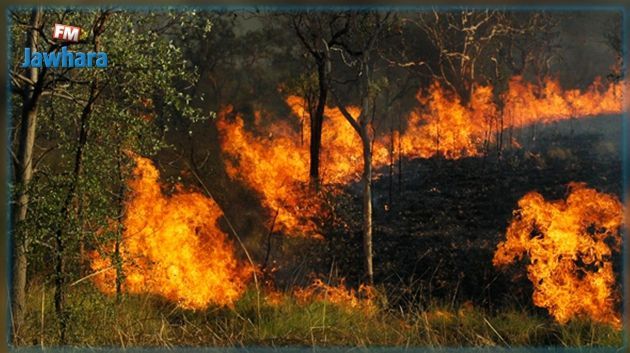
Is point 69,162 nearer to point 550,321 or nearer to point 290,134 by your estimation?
point 290,134

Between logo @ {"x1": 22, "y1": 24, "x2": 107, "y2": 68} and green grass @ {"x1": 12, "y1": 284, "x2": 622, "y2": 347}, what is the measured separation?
2.64 metres

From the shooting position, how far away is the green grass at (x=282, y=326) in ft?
27.4

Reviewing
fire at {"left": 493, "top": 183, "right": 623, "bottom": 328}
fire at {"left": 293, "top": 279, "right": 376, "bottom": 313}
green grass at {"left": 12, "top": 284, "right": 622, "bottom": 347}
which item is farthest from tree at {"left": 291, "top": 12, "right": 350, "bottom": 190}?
fire at {"left": 493, "top": 183, "right": 623, "bottom": 328}

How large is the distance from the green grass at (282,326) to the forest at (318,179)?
1.5 inches

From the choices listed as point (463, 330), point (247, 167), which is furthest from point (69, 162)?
point (463, 330)

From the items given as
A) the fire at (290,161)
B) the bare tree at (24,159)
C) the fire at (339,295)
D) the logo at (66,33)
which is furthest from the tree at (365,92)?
the bare tree at (24,159)

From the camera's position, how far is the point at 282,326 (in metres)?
9.08

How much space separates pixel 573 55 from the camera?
12656 millimetres

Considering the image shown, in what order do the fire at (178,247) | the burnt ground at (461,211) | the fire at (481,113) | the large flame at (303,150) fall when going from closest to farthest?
the fire at (178,247) < the burnt ground at (461,211) < the large flame at (303,150) < the fire at (481,113)

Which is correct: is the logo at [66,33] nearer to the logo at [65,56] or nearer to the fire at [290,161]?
the logo at [65,56]

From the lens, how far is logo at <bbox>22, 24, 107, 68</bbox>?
8.62 metres

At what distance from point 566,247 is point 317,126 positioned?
4.07 m

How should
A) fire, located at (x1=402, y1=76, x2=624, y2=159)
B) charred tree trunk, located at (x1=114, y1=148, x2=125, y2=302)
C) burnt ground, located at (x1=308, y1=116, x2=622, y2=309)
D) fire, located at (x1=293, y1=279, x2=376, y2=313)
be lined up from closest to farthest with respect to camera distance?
1. charred tree trunk, located at (x1=114, y1=148, x2=125, y2=302)
2. fire, located at (x1=293, y1=279, x2=376, y2=313)
3. burnt ground, located at (x1=308, y1=116, x2=622, y2=309)
4. fire, located at (x1=402, y1=76, x2=624, y2=159)

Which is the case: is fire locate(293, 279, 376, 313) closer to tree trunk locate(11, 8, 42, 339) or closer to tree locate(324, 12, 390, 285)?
tree locate(324, 12, 390, 285)
